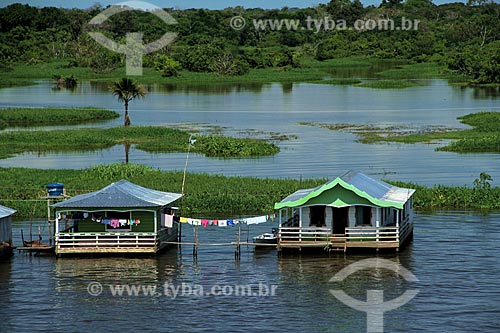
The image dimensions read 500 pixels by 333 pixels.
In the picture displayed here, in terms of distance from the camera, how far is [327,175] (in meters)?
69.5

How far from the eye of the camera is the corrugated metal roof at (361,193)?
156ft

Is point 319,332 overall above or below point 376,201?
below

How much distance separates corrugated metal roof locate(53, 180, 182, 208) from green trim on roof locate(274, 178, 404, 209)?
626cm

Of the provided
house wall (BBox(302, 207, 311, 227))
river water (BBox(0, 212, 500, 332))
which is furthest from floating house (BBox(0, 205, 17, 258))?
house wall (BBox(302, 207, 311, 227))

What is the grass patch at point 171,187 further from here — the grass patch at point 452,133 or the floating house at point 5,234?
the grass patch at point 452,133

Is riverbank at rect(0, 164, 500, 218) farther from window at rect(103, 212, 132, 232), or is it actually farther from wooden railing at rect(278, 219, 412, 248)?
wooden railing at rect(278, 219, 412, 248)

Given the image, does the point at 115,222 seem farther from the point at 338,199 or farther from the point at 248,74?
the point at 248,74

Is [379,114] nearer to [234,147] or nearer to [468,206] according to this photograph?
[234,147]

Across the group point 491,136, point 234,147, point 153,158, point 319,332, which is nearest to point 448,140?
point 491,136

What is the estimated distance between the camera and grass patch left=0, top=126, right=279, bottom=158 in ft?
276

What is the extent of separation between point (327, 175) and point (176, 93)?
85346 millimetres

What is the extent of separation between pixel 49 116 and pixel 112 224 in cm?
6519

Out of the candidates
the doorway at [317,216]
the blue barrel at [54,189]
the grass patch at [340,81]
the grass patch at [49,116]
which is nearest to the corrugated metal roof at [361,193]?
the doorway at [317,216]

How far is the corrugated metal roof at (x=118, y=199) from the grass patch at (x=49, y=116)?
196 feet
